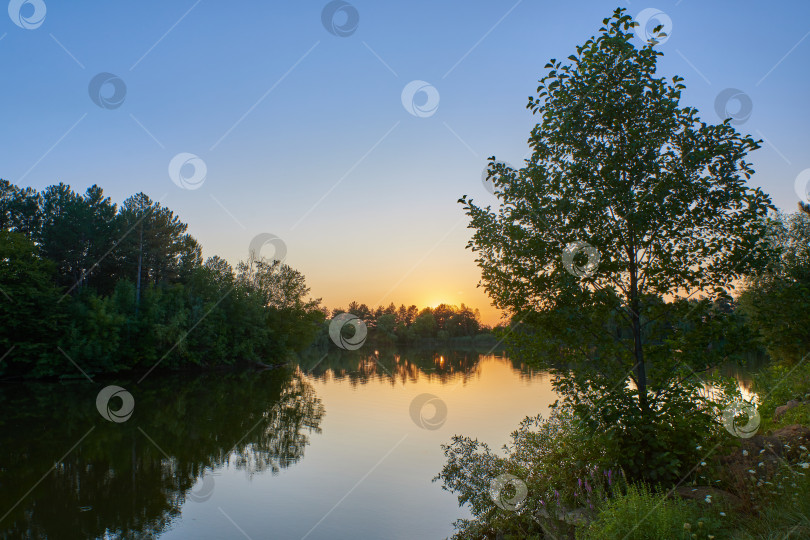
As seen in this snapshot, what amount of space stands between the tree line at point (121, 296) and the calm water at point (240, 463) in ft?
39.4

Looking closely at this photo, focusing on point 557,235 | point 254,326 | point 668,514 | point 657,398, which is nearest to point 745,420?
point 657,398

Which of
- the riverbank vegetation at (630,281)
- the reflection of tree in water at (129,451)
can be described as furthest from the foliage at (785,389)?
the reflection of tree in water at (129,451)

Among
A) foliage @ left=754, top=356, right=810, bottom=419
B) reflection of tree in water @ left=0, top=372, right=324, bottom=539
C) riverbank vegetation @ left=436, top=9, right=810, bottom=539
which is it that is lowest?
reflection of tree in water @ left=0, top=372, right=324, bottom=539

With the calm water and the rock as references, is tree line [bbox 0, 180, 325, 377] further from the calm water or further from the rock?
the rock

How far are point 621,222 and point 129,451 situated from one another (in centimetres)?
1833

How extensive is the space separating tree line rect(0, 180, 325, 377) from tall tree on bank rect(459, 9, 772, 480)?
4569cm

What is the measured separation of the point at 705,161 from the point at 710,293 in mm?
2008

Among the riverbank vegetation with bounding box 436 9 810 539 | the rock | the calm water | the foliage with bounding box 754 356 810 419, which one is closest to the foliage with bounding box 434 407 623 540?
the riverbank vegetation with bounding box 436 9 810 539

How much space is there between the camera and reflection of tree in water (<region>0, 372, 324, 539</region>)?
1167 cm

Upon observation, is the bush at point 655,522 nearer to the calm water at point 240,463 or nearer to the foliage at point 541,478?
the foliage at point 541,478

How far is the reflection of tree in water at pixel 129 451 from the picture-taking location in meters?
11.7

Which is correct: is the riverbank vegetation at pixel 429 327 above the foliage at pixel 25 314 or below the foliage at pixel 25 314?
above

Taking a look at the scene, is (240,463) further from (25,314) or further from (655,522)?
(25,314)

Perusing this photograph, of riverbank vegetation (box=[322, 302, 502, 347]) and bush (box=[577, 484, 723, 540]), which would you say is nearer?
bush (box=[577, 484, 723, 540])
